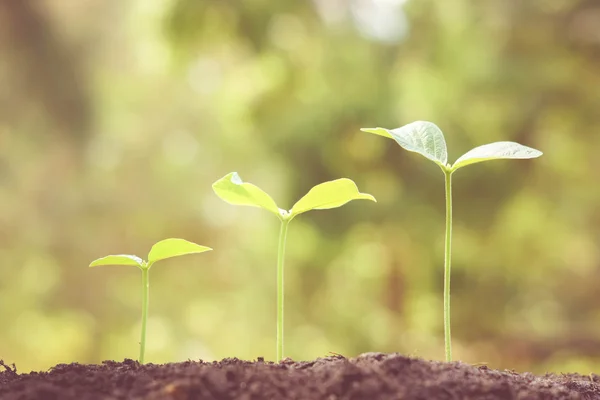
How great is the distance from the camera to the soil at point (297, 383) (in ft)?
1.60

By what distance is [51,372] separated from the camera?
0.63m

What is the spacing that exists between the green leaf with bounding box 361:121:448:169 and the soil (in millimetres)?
217

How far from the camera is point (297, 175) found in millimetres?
3664

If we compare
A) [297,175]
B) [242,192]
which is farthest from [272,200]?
[297,175]

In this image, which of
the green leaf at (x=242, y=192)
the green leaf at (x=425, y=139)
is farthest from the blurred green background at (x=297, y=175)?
the green leaf at (x=242, y=192)

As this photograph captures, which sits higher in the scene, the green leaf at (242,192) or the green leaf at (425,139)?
the green leaf at (425,139)

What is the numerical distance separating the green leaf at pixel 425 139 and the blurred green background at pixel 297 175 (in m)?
2.64

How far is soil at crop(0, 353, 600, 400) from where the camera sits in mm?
488

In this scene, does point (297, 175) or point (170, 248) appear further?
point (297, 175)

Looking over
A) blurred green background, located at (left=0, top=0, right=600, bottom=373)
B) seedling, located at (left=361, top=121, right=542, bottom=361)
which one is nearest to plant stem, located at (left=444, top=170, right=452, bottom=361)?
seedling, located at (left=361, top=121, right=542, bottom=361)

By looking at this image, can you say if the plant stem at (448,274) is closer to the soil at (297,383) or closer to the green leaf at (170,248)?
the soil at (297,383)

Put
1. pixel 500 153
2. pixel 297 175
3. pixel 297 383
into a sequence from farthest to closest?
pixel 297 175, pixel 500 153, pixel 297 383

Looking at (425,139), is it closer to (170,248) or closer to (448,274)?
(448,274)

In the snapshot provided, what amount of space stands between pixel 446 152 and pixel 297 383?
30 centimetres
